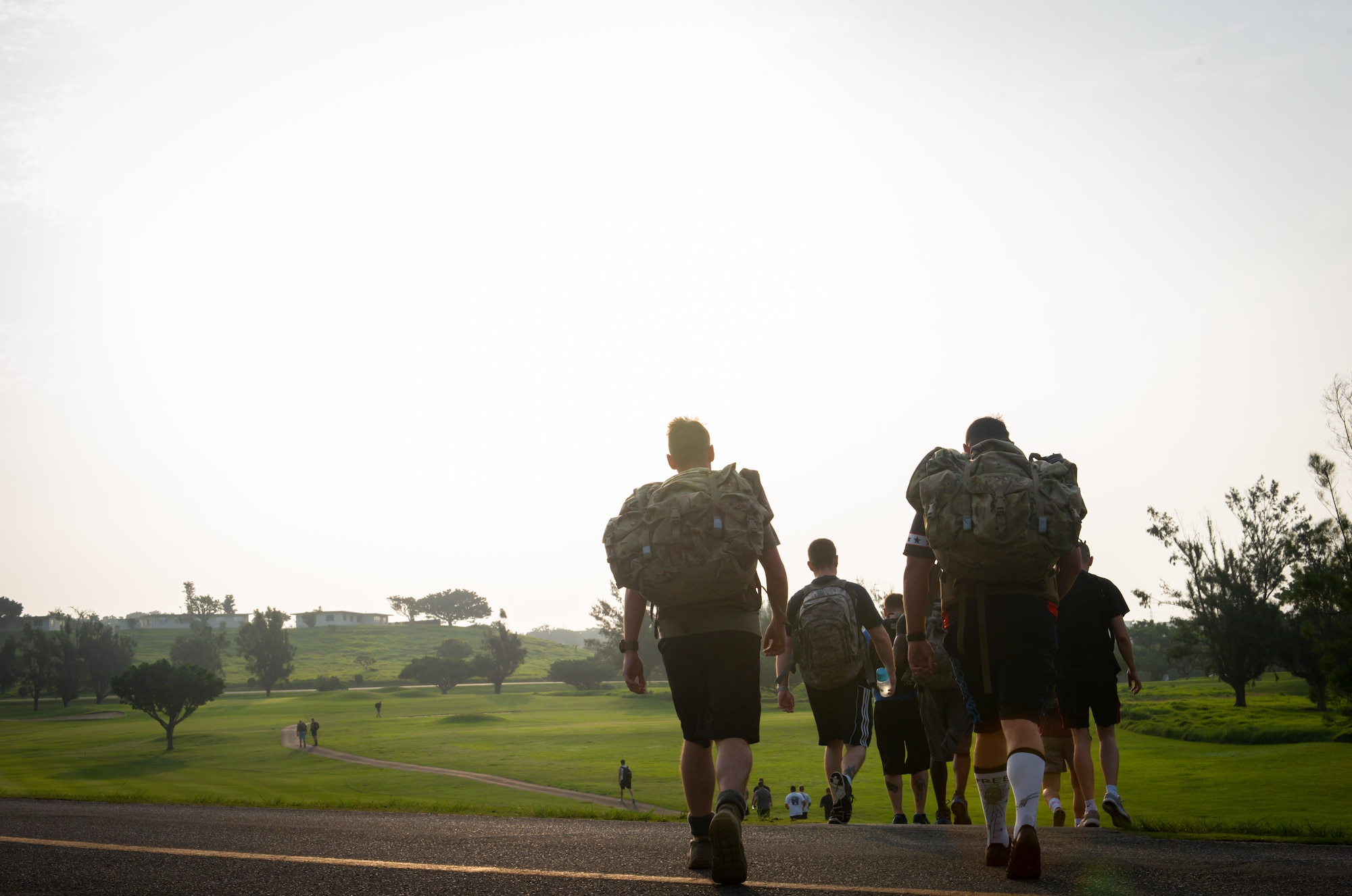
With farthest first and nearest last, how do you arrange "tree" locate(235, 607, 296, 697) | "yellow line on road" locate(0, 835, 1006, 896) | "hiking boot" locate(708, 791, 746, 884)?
"tree" locate(235, 607, 296, 697) → "hiking boot" locate(708, 791, 746, 884) → "yellow line on road" locate(0, 835, 1006, 896)

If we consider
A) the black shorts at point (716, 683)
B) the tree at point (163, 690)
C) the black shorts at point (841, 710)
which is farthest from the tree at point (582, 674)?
the black shorts at point (716, 683)

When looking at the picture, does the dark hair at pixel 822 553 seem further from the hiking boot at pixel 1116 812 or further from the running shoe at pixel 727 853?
the running shoe at pixel 727 853

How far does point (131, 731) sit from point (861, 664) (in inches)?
3278

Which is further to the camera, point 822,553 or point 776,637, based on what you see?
point 822,553

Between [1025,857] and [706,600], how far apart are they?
1833mm

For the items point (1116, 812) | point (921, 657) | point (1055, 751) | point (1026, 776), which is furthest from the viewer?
point (1055, 751)

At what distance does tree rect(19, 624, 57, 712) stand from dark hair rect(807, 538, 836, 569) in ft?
393

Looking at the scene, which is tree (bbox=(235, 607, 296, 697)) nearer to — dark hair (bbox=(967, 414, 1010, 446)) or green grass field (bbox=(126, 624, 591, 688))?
green grass field (bbox=(126, 624, 591, 688))

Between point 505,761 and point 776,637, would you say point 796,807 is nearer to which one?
point 776,637

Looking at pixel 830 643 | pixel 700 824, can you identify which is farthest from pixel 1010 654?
pixel 830 643

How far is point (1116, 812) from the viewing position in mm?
6883

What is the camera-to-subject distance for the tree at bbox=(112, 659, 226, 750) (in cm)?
6669

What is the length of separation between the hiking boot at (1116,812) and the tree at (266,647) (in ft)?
414

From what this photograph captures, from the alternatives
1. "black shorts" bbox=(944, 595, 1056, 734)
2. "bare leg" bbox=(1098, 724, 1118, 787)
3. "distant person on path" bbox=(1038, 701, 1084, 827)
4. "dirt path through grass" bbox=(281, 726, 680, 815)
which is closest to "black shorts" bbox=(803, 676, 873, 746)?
"distant person on path" bbox=(1038, 701, 1084, 827)
